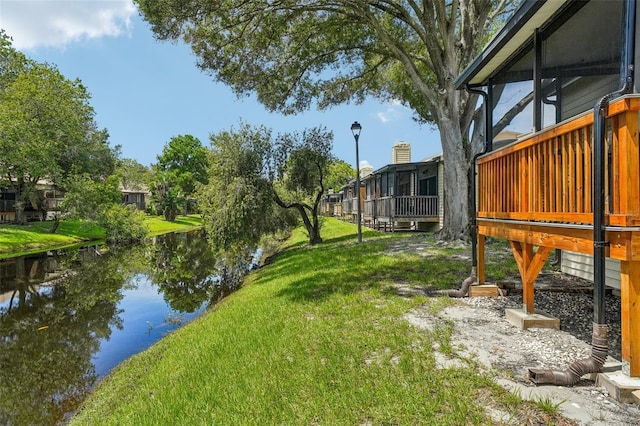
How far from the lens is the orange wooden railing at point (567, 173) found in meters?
2.85

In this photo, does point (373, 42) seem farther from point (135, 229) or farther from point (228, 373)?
point (135, 229)

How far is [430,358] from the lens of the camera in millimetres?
3717

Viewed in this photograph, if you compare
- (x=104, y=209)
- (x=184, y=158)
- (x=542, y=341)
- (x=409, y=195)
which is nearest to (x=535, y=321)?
(x=542, y=341)

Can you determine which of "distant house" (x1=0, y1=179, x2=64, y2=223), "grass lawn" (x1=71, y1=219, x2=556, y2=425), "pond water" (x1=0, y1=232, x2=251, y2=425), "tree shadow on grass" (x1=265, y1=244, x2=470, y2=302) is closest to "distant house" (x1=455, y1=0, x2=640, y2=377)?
"grass lawn" (x1=71, y1=219, x2=556, y2=425)

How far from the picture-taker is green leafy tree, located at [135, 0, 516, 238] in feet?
39.3

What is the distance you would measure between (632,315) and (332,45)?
14.3 m

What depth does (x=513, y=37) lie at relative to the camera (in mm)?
5059

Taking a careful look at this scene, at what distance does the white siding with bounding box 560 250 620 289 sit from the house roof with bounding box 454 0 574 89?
135 inches

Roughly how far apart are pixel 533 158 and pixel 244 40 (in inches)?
470

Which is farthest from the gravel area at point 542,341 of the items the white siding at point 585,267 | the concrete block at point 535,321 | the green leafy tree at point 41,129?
the green leafy tree at point 41,129

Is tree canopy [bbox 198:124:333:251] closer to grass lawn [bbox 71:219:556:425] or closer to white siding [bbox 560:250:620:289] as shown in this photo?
grass lawn [bbox 71:219:556:425]

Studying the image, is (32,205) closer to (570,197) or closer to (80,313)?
(80,313)

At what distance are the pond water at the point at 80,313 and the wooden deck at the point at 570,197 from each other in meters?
6.88

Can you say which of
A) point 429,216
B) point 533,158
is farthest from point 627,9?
point 429,216
